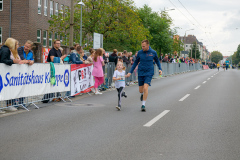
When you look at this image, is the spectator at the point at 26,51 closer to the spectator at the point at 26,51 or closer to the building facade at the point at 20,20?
the spectator at the point at 26,51

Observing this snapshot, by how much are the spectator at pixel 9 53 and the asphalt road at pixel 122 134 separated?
4.61 feet

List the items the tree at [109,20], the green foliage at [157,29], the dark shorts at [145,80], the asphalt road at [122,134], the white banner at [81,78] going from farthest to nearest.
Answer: the green foliage at [157,29] → the tree at [109,20] → the white banner at [81,78] → the dark shorts at [145,80] → the asphalt road at [122,134]

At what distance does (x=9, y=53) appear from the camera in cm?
912

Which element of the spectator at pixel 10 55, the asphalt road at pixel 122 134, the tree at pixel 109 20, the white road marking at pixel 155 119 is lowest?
the asphalt road at pixel 122 134

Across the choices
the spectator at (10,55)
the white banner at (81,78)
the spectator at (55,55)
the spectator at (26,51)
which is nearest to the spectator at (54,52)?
the spectator at (55,55)

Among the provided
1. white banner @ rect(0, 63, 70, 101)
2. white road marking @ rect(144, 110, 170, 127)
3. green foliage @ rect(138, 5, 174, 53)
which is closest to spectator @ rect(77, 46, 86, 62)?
white banner @ rect(0, 63, 70, 101)

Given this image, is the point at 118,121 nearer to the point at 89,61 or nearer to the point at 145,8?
the point at 89,61

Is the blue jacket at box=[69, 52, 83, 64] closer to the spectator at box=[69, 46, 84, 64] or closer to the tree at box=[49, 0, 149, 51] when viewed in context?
the spectator at box=[69, 46, 84, 64]

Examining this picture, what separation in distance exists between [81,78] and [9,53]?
467 centimetres

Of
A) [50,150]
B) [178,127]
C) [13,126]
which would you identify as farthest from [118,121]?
[50,150]

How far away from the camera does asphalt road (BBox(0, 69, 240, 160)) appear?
16.6 feet

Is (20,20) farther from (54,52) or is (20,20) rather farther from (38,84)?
(38,84)

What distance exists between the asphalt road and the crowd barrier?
59 cm

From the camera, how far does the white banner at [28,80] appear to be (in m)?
8.92
